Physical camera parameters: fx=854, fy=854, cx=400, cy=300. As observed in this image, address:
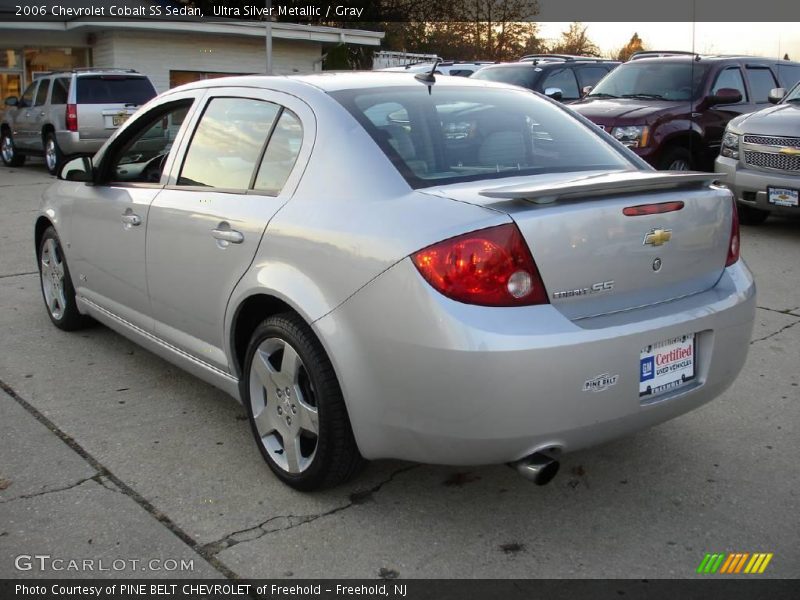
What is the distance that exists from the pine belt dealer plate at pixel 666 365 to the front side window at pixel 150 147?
8.68 feet

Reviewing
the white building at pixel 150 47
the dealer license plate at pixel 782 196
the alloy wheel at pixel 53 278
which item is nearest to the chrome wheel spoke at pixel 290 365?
the alloy wheel at pixel 53 278

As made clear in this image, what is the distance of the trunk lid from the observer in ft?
9.52

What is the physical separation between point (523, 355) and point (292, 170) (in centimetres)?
135

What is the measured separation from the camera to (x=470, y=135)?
361 centimetres

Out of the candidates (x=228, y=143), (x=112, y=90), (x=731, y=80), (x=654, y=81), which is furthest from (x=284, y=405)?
(x=112, y=90)

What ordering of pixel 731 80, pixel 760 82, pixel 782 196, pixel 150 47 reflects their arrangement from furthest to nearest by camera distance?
pixel 150 47 → pixel 760 82 → pixel 731 80 → pixel 782 196

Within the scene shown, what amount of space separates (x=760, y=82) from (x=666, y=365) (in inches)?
406

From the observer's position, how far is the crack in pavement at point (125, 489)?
2998 millimetres

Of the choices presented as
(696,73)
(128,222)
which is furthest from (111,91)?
(128,222)

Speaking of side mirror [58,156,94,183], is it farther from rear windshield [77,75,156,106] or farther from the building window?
the building window

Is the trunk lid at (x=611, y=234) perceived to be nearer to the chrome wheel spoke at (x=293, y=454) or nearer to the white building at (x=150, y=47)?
the chrome wheel spoke at (x=293, y=454)

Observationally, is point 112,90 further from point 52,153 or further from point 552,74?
point 552,74

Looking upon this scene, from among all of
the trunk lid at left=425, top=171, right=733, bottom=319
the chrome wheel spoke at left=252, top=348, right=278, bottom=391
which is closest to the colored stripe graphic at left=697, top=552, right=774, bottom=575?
the trunk lid at left=425, top=171, right=733, bottom=319
